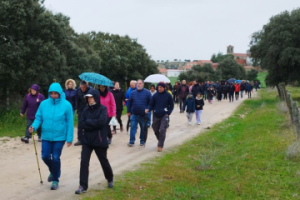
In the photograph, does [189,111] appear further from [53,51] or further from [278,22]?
[278,22]

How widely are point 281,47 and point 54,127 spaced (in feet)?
81.6

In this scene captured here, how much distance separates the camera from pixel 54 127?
593 centimetres

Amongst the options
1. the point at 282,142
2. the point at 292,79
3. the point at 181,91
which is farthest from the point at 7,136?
the point at 292,79

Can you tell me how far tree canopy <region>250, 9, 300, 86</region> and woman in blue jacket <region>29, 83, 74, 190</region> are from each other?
76.4 feet

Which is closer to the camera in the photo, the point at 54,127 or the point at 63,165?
the point at 54,127

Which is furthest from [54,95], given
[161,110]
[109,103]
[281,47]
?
[281,47]

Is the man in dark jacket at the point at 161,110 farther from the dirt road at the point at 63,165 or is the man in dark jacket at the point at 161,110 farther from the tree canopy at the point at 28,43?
the tree canopy at the point at 28,43

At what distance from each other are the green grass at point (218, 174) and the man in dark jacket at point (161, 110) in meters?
0.61

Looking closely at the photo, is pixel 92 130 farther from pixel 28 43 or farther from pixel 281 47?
pixel 281 47

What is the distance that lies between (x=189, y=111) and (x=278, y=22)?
17.3 meters

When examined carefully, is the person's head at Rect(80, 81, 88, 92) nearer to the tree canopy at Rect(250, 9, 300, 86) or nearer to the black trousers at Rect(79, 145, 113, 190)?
the black trousers at Rect(79, 145, 113, 190)

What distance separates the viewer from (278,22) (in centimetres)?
2795

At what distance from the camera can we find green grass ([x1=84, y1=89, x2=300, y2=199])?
19.3 feet

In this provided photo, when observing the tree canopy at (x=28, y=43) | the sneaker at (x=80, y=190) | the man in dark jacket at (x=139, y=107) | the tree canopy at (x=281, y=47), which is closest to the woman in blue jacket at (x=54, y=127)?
the sneaker at (x=80, y=190)
